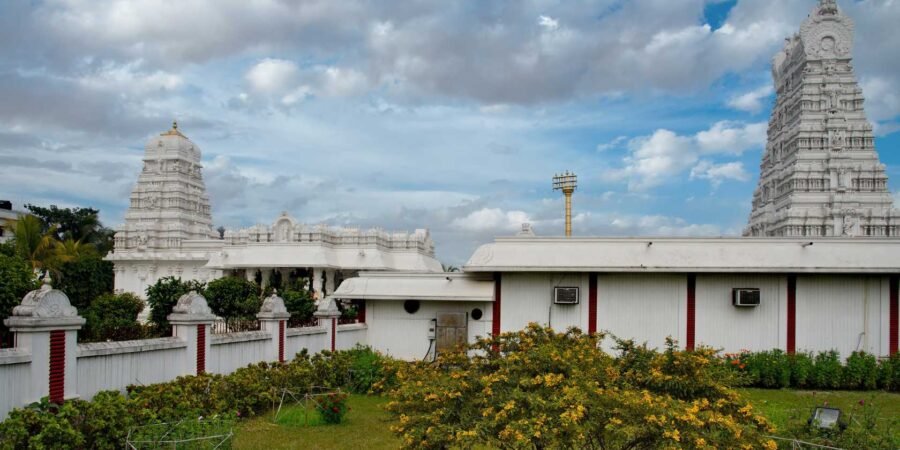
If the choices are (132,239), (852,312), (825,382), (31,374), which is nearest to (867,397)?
(825,382)

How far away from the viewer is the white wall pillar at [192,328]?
47.3 ft

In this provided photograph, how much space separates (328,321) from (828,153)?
43496 mm

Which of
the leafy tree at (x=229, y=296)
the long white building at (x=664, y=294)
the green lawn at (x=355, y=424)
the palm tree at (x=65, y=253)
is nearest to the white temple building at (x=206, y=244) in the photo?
the palm tree at (x=65, y=253)

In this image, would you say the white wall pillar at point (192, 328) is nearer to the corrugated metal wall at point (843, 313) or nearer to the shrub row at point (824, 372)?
the shrub row at point (824, 372)

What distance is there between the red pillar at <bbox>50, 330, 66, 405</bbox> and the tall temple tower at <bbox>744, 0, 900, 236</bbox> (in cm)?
4941

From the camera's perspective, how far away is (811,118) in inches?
2098

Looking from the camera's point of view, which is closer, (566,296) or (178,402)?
(178,402)

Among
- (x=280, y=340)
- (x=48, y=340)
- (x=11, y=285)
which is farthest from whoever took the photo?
(x=11, y=285)

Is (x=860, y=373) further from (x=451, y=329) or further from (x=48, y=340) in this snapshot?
(x=48, y=340)

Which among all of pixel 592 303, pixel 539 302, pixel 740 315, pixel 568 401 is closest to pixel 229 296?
pixel 539 302

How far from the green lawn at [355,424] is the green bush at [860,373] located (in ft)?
2.87

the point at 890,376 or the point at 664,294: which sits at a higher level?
the point at 664,294

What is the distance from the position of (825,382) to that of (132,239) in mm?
55762

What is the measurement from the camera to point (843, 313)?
2002cm
